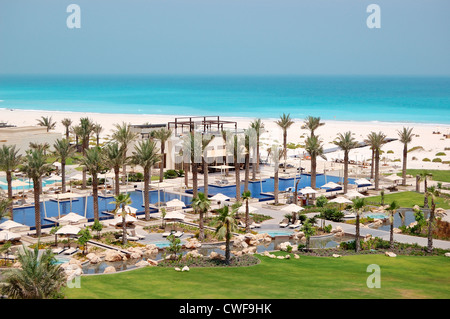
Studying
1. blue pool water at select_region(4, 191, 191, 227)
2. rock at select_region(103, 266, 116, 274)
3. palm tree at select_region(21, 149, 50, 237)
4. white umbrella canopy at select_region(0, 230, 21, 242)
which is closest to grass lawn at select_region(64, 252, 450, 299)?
rock at select_region(103, 266, 116, 274)

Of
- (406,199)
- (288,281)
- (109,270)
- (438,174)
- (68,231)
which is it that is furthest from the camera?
(438,174)

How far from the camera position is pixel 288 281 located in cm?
2725

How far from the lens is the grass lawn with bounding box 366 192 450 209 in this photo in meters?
46.4

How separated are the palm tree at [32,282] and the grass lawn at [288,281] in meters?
1.43

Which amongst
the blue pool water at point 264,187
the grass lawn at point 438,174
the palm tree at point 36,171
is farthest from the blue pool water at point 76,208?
the grass lawn at point 438,174

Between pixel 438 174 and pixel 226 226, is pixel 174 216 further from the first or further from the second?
pixel 438 174

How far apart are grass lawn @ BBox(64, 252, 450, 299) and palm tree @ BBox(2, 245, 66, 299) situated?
1.43 metres

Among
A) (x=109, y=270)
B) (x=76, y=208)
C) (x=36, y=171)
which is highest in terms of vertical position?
(x=36, y=171)

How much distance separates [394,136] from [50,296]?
81811mm

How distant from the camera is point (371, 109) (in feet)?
559

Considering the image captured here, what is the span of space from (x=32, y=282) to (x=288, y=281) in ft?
37.7

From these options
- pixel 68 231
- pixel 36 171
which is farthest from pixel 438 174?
pixel 36 171
